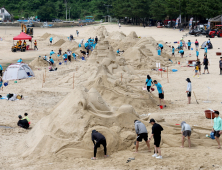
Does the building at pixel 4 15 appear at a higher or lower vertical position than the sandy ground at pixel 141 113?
higher

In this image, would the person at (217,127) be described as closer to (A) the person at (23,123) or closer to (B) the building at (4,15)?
(A) the person at (23,123)

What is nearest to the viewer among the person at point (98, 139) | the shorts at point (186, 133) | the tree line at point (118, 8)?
the person at point (98, 139)

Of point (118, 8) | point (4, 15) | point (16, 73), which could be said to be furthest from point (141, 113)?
point (4, 15)

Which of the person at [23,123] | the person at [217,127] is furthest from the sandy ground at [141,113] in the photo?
the person at [217,127]

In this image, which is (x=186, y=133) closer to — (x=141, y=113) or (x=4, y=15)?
(x=141, y=113)

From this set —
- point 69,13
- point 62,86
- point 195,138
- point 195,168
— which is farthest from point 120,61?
point 69,13

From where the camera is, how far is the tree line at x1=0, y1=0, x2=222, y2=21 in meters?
56.9

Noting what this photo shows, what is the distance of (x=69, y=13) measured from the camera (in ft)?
330

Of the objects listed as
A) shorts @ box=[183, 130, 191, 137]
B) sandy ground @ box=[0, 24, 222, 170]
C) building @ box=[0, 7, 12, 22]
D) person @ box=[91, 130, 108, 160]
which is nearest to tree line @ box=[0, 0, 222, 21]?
building @ box=[0, 7, 12, 22]

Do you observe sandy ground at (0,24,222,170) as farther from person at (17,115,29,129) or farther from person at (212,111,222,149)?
person at (212,111,222,149)

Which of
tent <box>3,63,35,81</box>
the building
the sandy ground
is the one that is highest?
the building

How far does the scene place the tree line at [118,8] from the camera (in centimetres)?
5695

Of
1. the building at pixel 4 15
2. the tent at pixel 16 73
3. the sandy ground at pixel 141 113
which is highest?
the building at pixel 4 15

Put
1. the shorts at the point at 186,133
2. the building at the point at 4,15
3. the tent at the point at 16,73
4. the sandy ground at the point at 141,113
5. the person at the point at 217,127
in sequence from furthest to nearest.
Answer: the building at the point at 4,15, the tent at the point at 16,73, the person at the point at 217,127, the shorts at the point at 186,133, the sandy ground at the point at 141,113
